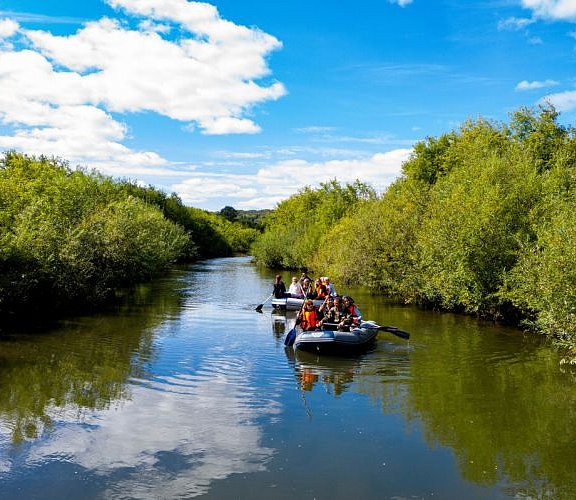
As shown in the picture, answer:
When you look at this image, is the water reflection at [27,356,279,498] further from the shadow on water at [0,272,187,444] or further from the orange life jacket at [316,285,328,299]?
the orange life jacket at [316,285,328,299]

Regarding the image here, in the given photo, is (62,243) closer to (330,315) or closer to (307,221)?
(330,315)

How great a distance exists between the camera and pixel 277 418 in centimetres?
1004

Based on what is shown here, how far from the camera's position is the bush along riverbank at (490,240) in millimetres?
15555

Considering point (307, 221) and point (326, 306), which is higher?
point (307, 221)

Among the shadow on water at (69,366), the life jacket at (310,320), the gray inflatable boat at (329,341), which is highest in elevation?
the life jacket at (310,320)

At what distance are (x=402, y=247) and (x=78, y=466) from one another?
70.5 feet

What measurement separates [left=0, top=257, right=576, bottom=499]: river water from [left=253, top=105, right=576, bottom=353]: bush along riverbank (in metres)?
2.20

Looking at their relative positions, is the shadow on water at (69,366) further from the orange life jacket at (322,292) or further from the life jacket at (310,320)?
the orange life jacket at (322,292)

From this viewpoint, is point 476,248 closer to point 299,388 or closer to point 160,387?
point 299,388

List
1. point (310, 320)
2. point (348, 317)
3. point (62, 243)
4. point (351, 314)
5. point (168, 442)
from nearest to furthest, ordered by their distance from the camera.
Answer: point (168, 442)
point (348, 317)
point (310, 320)
point (351, 314)
point (62, 243)

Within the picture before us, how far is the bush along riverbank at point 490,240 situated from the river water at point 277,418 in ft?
7.21

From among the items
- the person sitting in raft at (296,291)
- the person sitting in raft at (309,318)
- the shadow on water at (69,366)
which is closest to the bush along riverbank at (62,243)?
the shadow on water at (69,366)

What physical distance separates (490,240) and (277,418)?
1351cm

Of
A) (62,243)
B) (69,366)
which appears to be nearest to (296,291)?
(62,243)
